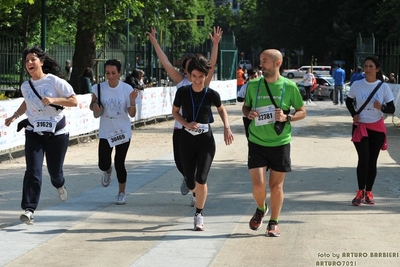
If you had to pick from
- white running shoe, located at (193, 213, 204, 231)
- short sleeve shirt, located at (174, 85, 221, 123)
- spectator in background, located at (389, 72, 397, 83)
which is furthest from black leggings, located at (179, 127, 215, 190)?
spectator in background, located at (389, 72, 397, 83)

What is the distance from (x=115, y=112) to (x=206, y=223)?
196cm

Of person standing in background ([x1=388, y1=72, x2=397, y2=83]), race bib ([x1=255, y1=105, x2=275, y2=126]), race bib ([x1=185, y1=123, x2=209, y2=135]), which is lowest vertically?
person standing in background ([x1=388, y1=72, x2=397, y2=83])

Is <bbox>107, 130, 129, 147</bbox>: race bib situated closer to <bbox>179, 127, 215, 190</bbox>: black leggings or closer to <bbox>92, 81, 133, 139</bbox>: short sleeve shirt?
<bbox>92, 81, 133, 139</bbox>: short sleeve shirt

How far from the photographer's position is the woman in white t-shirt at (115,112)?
33.7 ft

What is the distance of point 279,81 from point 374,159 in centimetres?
284

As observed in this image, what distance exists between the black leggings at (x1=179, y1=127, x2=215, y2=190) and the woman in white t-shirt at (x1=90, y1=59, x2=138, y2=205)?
1585 mm

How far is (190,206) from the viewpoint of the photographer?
10484mm

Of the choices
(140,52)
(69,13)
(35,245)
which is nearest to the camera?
(35,245)

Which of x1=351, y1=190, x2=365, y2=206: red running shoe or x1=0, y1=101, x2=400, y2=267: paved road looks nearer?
x1=0, y1=101, x2=400, y2=267: paved road

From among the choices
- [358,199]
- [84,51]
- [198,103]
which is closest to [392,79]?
[84,51]

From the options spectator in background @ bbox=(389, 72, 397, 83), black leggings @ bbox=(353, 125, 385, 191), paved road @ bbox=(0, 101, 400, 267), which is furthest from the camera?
spectator in background @ bbox=(389, 72, 397, 83)

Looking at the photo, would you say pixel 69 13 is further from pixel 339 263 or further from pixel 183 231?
pixel 339 263

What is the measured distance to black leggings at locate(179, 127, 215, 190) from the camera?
28.7ft

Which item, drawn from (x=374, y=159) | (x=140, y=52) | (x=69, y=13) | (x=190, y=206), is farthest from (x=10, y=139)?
(x=140, y=52)
